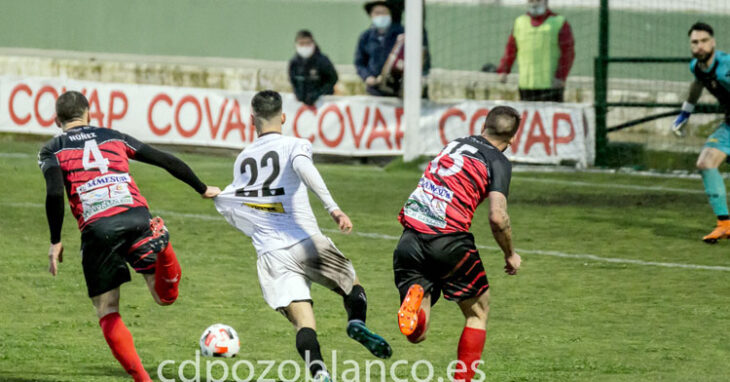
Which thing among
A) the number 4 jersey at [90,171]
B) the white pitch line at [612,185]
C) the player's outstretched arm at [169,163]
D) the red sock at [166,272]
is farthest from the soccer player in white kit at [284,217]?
the white pitch line at [612,185]

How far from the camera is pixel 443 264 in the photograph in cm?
688

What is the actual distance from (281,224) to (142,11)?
19.9m

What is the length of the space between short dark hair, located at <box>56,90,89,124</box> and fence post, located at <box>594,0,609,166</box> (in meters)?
11.4

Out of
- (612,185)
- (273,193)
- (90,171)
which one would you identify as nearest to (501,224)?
(273,193)

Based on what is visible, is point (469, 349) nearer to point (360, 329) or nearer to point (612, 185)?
point (360, 329)

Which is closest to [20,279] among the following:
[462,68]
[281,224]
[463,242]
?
[281,224]

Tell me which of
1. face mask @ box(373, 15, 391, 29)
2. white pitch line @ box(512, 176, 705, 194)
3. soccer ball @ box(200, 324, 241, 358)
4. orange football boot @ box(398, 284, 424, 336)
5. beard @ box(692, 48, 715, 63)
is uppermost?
face mask @ box(373, 15, 391, 29)

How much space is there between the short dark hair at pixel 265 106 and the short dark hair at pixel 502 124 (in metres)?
1.22

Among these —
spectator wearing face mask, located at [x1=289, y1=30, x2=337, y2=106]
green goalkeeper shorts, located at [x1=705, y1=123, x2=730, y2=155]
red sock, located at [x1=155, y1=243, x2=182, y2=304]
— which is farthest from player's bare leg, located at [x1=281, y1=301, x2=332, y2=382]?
spectator wearing face mask, located at [x1=289, y1=30, x2=337, y2=106]

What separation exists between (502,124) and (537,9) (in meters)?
11.3

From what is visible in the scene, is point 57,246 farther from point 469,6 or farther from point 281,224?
point 469,6

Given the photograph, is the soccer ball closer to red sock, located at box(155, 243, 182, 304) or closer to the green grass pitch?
the green grass pitch

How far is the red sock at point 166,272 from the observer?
7.20 metres

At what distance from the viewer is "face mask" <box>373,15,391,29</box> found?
60.8 ft
